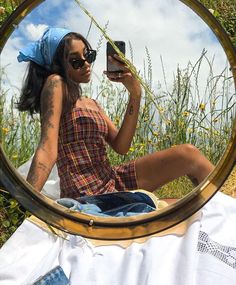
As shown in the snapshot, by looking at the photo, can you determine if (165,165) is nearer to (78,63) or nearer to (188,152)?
(188,152)

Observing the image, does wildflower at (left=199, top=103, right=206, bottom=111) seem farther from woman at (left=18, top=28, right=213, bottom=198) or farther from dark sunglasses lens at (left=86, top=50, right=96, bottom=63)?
dark sunglasses lens at (left=86, top=50, right=96, bottom=63)

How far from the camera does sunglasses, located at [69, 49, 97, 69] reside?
4.29ft

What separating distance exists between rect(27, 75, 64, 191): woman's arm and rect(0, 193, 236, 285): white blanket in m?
0.23

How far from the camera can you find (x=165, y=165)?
1.37m

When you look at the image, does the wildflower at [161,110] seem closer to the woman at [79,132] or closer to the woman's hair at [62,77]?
the woman at [79,132]

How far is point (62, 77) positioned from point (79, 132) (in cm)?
12

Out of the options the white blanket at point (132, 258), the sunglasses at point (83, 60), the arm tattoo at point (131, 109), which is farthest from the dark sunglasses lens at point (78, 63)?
the white blanket at point (132, 258)

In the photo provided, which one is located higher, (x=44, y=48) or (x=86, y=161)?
(x=44, y=48)

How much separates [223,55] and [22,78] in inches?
16.0

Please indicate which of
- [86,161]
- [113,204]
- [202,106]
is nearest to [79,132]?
[86,161]

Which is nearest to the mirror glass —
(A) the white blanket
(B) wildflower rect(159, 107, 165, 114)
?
(B) wildflower rect(159, 107, 165, 114)

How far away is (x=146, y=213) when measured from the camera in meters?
1.35

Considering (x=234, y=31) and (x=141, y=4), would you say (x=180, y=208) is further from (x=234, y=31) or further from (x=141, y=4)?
(x=234, y=31)

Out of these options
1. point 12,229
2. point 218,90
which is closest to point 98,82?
point 218,90
